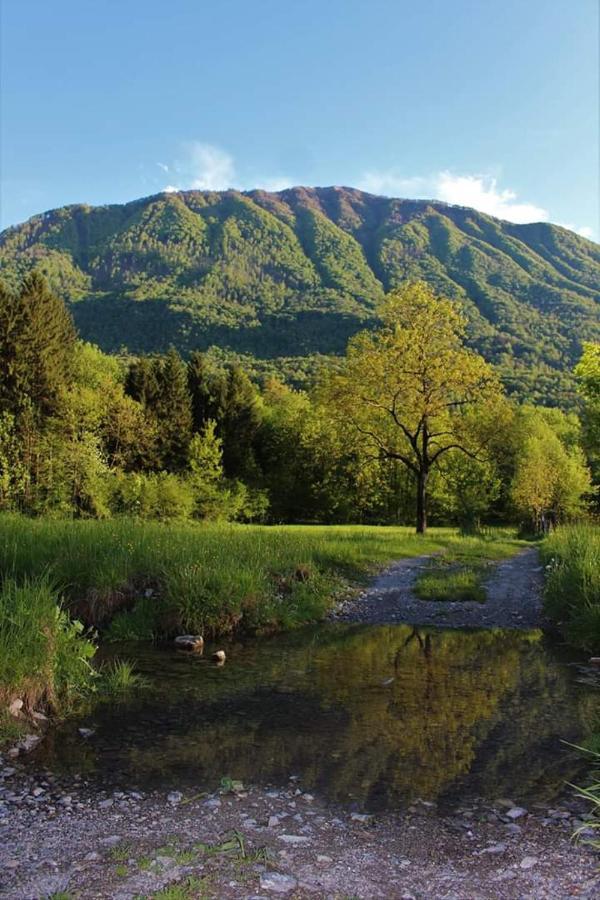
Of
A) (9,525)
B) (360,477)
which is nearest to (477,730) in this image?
(9,525)

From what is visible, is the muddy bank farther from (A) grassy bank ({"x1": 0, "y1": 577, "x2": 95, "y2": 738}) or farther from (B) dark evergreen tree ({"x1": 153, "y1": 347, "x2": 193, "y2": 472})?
(B) dark evergreen tree ({"x1": 153, "y1": 347, "x2": 193, "y2": 472})

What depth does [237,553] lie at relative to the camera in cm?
1647

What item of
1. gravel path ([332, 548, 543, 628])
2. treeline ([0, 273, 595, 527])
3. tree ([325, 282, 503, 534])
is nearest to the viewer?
gravel path ([332, 548, 543, 628])

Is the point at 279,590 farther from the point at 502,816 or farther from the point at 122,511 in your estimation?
the point at 122,511

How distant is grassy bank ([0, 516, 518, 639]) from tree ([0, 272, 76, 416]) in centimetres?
3411

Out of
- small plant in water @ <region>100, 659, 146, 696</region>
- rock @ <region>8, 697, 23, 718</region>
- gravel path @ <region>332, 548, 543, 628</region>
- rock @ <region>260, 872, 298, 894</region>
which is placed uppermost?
rock @ <region>260, 872, 298, 894</region>

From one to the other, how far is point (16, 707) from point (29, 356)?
4684cm

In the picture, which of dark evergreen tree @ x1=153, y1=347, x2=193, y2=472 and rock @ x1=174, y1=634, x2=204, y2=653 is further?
dark evergreen tree @ x1=153, y1=347, x2=193, y2=472

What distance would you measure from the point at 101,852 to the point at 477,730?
4.62 metres

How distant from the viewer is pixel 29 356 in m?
49.6

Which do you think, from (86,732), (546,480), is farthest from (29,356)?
(546,480)

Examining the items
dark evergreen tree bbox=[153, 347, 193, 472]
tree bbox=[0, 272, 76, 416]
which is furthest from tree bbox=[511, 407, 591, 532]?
tree bbox=[0, 272, 76, 416]

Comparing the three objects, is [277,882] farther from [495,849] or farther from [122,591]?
[122,591]

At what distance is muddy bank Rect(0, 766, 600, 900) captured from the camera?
13.9 feet
